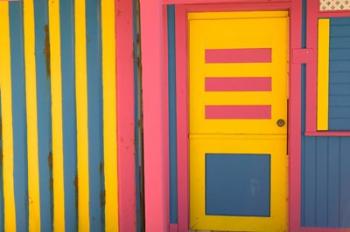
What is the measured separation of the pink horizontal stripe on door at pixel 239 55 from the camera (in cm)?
493

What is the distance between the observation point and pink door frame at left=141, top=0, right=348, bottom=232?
4.12 metres

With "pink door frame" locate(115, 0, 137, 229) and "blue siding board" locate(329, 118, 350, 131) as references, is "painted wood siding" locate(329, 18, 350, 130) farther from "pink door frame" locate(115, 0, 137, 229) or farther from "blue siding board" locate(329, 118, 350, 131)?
"pink door frame" locate(115, 0, 137, 229)

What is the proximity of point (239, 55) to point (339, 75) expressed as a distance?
0.97m

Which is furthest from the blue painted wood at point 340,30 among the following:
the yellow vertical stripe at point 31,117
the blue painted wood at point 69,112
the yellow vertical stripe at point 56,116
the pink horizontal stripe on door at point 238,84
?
the yellow vertical stripe at point 31,117

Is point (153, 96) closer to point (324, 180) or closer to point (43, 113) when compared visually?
point (43, 113)

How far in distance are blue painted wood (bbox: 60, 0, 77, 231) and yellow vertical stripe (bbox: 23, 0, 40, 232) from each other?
0.30 m

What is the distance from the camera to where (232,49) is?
16.3 ft

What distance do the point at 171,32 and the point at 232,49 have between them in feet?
2.07

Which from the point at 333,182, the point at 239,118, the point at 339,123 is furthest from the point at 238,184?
the point at 339,123

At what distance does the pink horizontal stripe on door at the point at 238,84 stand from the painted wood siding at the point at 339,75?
0.62 m

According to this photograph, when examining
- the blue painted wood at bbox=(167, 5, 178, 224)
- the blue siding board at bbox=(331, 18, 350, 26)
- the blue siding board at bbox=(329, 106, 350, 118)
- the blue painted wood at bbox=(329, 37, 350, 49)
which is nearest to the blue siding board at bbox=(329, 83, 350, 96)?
the blue siding board at bbox=(329, 106, 350, 118)

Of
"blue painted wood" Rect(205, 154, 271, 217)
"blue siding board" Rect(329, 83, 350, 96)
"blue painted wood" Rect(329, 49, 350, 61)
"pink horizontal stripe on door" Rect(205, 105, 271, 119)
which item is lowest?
"blue painted wood" Rect(205, 154, 271, 217)

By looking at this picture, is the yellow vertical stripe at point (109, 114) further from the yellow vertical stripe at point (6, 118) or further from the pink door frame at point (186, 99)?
the yellow vertical stripe at point (6, 118)

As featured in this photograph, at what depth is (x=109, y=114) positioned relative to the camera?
16.1ft
